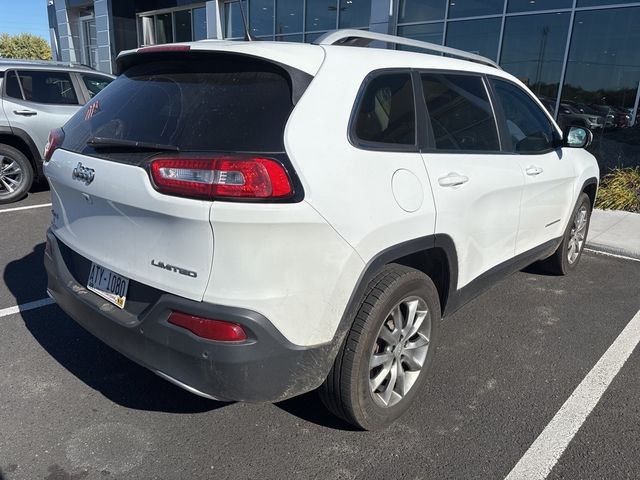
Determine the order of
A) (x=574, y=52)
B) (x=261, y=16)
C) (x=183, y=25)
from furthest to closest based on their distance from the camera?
(x=183, y=25), (x=261, y=16), (x=574, y=52)

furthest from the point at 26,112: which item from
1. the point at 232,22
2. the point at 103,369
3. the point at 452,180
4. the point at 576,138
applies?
the point at 232,22

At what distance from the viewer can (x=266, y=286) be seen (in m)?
1.93

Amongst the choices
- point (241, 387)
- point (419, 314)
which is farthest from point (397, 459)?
point (241, 387)

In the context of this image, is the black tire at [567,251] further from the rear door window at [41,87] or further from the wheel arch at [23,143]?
the rear door window at [41,87]

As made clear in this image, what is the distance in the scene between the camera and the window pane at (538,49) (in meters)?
10.6

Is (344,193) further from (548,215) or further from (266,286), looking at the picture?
(548,215)

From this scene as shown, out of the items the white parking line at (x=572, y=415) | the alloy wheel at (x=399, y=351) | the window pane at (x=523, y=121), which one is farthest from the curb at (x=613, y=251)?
the alloy wheel at (x=399, y=351)

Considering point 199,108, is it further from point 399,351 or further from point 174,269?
point 399,351

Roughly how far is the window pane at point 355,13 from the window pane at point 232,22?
4.78 meters

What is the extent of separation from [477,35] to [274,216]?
11622mm

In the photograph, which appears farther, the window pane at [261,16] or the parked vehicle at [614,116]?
the window pane at [261,16]

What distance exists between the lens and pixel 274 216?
6.18 feet

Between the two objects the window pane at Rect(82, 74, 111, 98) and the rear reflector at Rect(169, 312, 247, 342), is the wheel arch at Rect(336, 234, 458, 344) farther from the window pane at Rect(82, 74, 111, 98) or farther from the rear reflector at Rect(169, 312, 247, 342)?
the window pane at Rect(82, 74, 111, 98)

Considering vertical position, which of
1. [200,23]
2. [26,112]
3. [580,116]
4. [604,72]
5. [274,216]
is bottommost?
[580,116]
